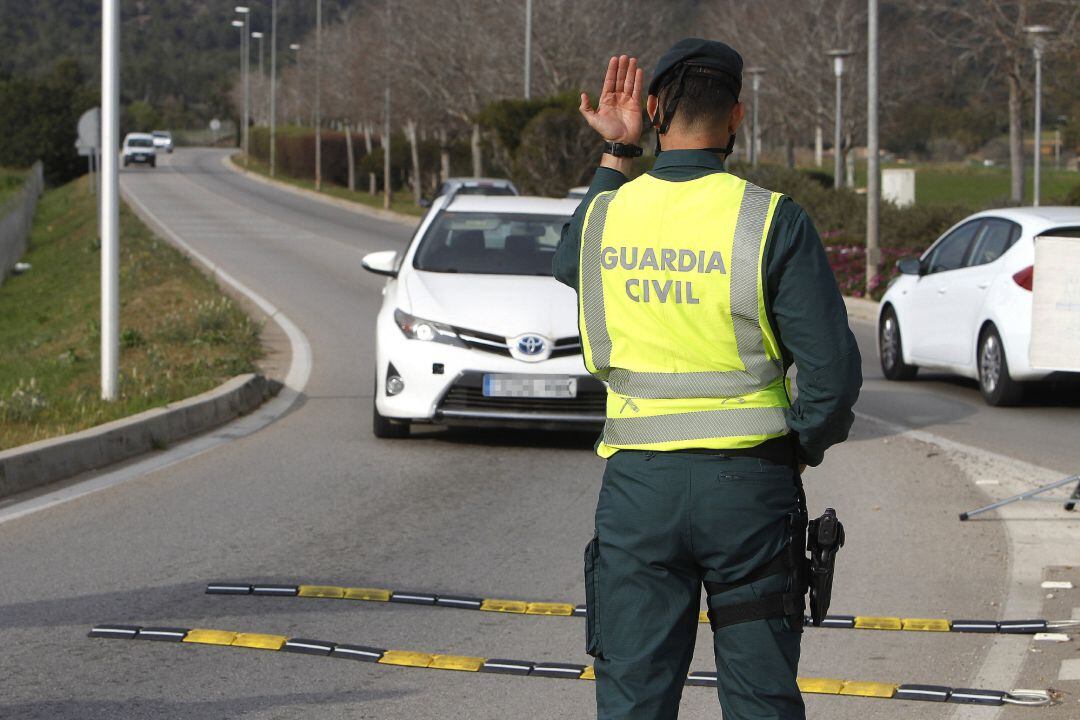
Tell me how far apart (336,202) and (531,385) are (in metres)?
53.8

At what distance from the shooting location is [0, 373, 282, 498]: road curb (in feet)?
29.8

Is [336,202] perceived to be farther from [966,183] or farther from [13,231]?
[966,183]

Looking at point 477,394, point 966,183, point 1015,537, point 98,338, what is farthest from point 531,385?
point 966,183

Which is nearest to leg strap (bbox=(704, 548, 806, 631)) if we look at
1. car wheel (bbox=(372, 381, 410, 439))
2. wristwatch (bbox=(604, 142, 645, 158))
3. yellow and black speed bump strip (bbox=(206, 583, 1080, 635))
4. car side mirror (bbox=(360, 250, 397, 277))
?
wristwatch (bbox=(604, 142, 645, 158))

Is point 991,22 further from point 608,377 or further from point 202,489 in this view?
point 608,377

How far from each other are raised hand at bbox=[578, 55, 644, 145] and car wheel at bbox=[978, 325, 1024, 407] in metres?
9.94

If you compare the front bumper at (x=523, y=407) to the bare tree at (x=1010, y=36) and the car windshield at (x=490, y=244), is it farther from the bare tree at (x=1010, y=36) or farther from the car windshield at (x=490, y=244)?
the bare tree at (x=1010, y=36)

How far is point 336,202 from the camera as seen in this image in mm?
63156

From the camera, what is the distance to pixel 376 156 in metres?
73.3

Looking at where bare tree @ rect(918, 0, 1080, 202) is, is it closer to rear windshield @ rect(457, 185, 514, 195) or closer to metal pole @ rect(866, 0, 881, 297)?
rear windshield @ rect(457, 185, 514, 195)

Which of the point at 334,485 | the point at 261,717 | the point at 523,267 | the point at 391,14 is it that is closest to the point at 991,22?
the point at 391,14

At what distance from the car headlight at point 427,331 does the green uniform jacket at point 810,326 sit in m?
7.24

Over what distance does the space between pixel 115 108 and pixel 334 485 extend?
13.9 ft

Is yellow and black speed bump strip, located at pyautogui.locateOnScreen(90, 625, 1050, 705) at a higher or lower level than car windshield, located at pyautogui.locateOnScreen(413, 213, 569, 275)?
lower
